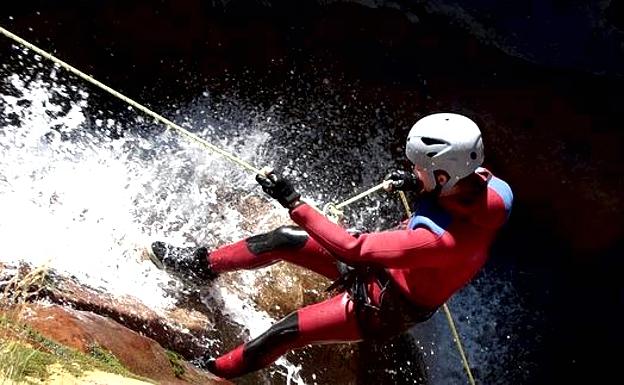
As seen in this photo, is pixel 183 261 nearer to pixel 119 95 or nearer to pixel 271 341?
pixel 271 341

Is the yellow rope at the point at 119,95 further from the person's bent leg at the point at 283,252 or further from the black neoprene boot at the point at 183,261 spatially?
the black neoprene boot at the point at 183,261

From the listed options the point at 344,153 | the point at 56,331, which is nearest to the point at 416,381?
the point at 344,153

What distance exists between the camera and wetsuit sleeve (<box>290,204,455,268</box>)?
13.8 feet

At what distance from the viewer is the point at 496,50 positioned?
8336 millimetres

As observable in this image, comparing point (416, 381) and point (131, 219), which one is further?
point (416, 381)

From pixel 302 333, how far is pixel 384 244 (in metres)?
0.90

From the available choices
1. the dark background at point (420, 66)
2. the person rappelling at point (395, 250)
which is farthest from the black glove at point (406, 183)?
the dark background at point (420, 66)

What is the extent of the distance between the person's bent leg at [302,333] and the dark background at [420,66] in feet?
12.7

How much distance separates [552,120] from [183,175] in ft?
13.0

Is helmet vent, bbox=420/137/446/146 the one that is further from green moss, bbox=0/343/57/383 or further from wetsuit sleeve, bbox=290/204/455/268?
green moss, bbox=0/343/57/383

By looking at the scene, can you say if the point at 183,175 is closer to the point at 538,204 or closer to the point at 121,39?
the point at 121,39

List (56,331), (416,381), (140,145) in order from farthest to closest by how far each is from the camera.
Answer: (140,145), (416,381), (56,331)

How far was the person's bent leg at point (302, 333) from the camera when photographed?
4766 millimetres

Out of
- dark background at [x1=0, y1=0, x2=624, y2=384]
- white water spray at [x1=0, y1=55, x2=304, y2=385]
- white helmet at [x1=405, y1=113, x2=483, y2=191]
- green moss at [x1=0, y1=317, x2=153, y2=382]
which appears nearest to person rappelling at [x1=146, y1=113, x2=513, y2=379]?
white helmet at [x1=405, y1=113, x2=483, y2=191]
